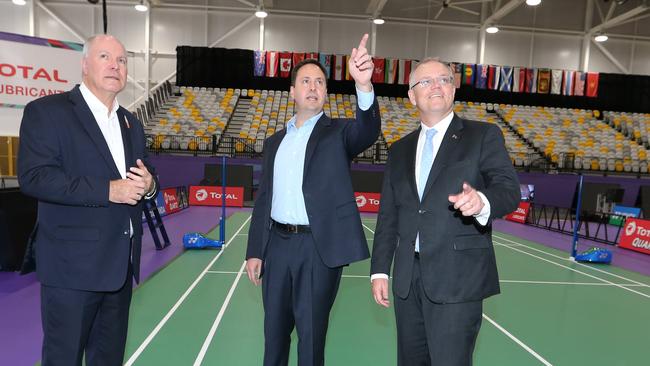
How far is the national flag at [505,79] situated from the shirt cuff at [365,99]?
2690 centimetres

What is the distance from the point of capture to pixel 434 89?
7.57 ft

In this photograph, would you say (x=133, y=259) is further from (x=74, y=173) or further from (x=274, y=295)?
(x=274, y=295)

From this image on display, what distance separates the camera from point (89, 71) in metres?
2.30

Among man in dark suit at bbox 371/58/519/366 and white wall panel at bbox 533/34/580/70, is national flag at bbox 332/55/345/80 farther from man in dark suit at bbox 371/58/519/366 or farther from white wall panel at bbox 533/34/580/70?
man in dark suit at bbox 371/58/519/366

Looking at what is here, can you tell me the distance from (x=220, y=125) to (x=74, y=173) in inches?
830

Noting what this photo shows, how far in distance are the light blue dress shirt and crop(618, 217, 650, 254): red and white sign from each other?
11138mm

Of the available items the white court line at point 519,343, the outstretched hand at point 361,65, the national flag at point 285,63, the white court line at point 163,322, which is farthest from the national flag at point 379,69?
the outstretched hand at point 361,65

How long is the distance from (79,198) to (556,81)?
2985 centimetres

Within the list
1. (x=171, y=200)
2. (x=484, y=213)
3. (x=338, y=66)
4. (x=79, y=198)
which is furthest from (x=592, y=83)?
(x=79, y=198)

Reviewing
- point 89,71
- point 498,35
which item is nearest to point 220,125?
point 498,35

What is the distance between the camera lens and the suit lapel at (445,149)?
87.1 inches

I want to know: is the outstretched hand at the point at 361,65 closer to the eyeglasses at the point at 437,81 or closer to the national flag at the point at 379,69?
the eyeglasses at the point at 437,81

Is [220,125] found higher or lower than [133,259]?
higher

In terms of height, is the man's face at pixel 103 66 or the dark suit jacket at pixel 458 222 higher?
the man's face at pixel 103 66
